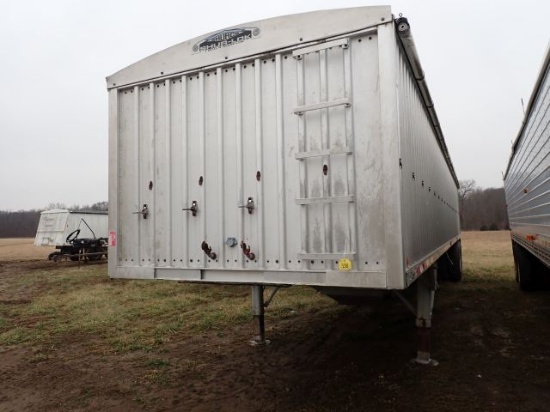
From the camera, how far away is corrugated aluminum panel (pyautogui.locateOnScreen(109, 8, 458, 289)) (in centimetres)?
317

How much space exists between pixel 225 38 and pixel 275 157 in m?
1.19

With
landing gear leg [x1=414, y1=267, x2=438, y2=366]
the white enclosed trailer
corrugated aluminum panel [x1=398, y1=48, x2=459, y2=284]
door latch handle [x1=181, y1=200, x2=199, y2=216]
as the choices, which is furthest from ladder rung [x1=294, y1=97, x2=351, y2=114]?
A: the white enclosed trailer

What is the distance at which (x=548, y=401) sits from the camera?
398cm

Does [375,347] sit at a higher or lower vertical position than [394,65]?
lower

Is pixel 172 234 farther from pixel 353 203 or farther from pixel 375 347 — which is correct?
pixel 375 347

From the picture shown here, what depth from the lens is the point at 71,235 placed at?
909 inches

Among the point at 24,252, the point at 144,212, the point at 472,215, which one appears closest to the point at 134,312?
the point at 144,212

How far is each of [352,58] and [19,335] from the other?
7.12 meters

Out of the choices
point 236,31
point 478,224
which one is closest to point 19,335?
point 236,31

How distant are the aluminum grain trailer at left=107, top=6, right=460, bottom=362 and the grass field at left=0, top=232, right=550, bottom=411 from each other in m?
1.35

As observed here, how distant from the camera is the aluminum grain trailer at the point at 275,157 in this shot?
3.18m

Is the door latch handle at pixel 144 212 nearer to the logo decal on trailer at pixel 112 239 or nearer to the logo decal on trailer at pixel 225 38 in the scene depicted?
the logo decal on trailer at pixel 112 239

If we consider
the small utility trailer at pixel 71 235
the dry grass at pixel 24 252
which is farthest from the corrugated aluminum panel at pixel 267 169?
the dry grass at pixel 24 252

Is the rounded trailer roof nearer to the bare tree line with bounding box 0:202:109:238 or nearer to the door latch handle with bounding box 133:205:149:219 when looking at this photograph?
the door latch handle with bounding box 133:205:149:219
